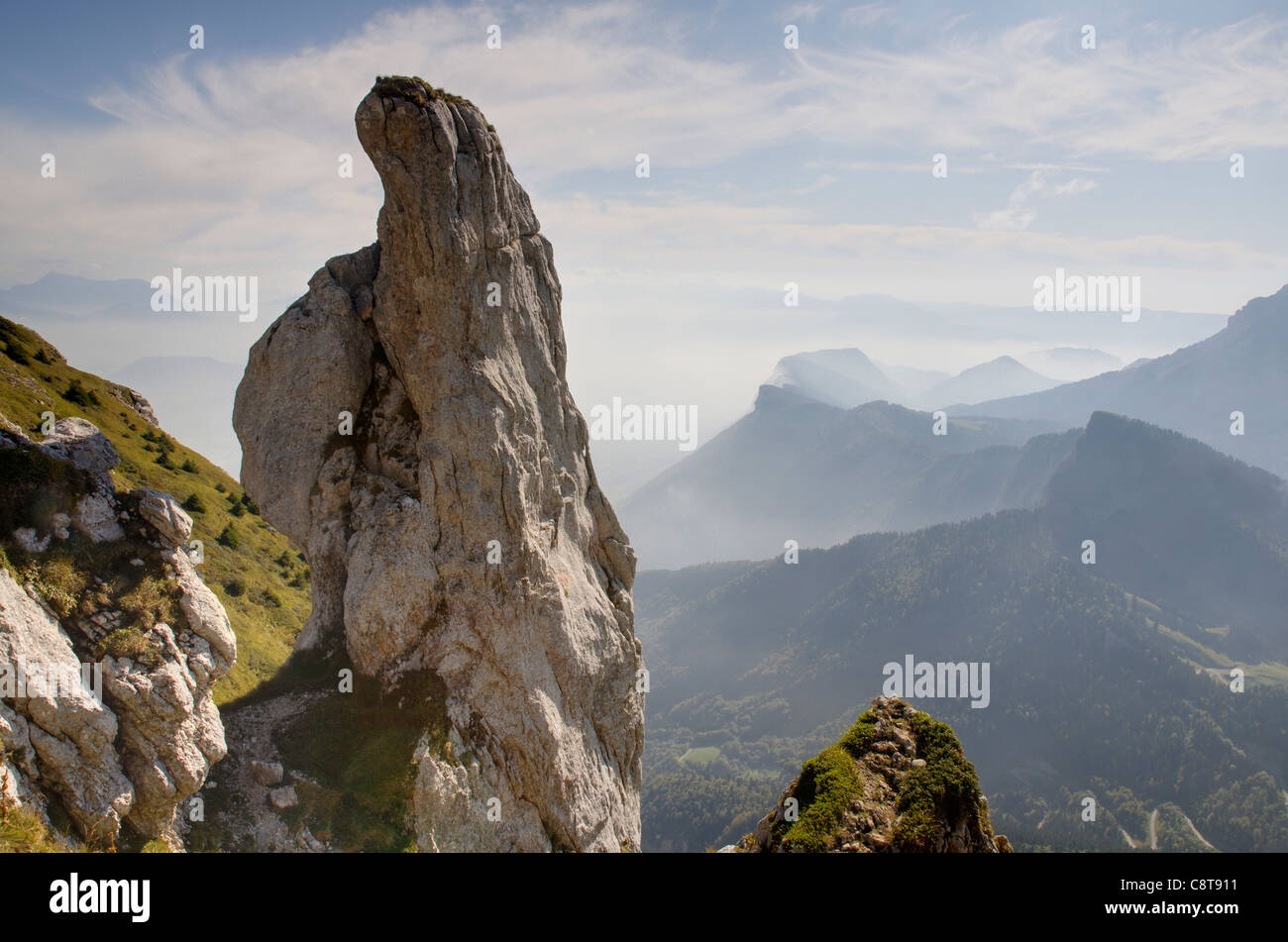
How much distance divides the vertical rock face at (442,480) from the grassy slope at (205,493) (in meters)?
10.9

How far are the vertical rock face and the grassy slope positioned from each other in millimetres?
10933

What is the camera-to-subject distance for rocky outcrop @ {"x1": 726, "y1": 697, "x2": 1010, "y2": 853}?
28.2 meters

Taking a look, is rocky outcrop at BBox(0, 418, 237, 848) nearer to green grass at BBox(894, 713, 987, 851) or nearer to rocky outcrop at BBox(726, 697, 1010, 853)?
rocky outcrop at BBox(726, 697, 1010, 853)

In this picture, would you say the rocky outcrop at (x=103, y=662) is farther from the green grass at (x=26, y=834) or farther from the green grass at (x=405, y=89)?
the green grass at (x=405, y=89)

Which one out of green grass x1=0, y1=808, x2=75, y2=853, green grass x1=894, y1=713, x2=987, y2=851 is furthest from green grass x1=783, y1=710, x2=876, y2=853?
green grass x1=0, y1=808, x2=75, y2=853

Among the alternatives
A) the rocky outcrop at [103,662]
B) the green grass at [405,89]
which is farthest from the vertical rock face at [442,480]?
the rocky outcrop at [103,662]

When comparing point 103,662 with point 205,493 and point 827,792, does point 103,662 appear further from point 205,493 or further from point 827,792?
point 205,493

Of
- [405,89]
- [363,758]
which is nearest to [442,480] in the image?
[363,758]

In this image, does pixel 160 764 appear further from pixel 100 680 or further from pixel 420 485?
pixel 420 485

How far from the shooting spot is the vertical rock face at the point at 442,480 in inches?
1353
